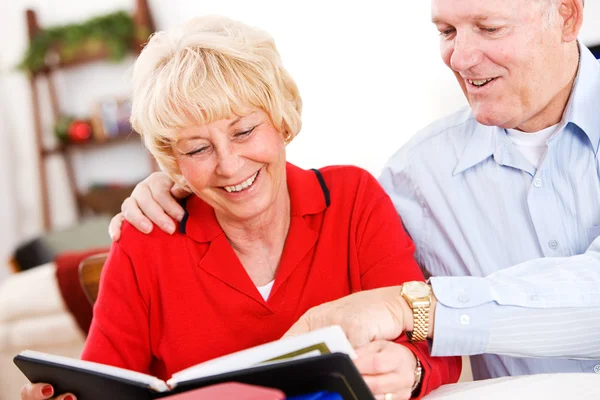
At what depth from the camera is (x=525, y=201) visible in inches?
60.5

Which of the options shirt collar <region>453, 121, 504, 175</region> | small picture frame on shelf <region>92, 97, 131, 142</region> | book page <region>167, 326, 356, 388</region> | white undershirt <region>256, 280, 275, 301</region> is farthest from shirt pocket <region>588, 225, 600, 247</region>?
small picture frame on shelf <region>92, 97, 131, 142</region>

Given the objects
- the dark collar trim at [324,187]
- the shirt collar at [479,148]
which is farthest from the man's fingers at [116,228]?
the shirt collar at [479,148]

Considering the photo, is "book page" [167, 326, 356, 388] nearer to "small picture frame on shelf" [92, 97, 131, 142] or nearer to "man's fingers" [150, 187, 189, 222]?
"man's fingers" [150, 187, 189, 222]

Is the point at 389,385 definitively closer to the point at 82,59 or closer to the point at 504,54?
the point at 504,54

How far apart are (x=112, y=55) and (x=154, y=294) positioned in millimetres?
3718

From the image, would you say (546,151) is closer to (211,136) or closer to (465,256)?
(465,256)

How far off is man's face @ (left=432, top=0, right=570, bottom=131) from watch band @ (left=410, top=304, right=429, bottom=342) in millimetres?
514

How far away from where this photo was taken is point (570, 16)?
1.45m

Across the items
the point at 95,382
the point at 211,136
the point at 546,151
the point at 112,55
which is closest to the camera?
the point at 95,382

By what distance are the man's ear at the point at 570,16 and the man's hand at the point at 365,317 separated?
2.35 ft

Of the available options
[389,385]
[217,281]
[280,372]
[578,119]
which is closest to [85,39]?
[217,281]

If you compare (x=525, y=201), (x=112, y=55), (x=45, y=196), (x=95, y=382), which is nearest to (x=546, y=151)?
(x=525, y=201)

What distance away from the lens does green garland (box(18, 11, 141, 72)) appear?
4.82 m

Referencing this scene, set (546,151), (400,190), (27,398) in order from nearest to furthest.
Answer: (27,398), (546,151), (400,190)
